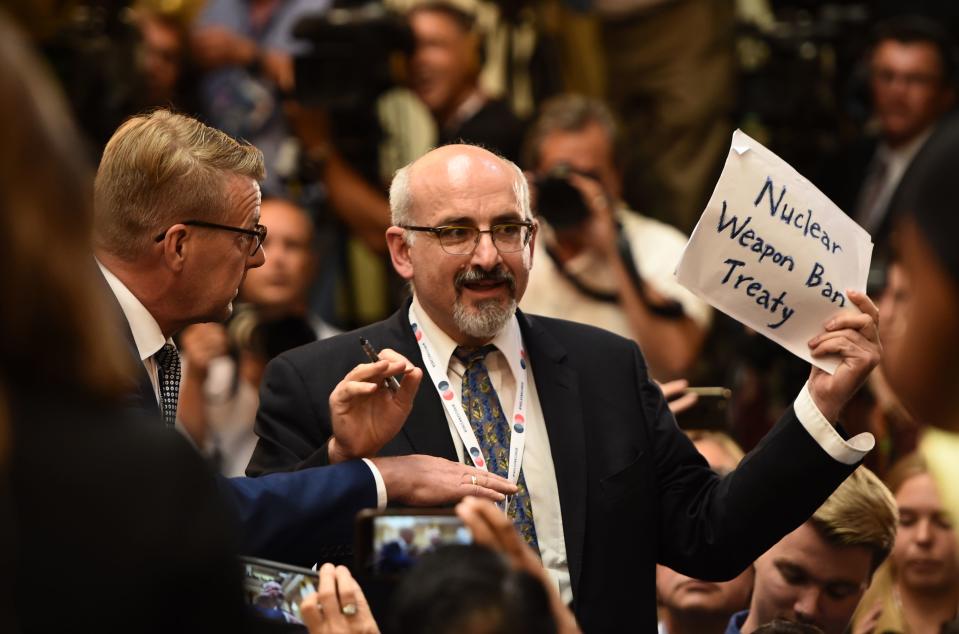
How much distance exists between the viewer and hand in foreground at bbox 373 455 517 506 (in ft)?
9.46

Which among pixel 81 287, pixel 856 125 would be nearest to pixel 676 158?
pixel 856 125

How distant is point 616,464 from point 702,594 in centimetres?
80

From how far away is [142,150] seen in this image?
3174mm

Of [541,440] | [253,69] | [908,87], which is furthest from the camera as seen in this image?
[253,69]

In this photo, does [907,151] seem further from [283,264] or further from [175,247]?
[175,247]

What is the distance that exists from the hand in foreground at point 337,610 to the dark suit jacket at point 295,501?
503 millimetres

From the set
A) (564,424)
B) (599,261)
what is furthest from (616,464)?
(599,261)

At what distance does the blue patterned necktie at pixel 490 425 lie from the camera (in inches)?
123

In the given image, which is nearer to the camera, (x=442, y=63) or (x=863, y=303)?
(x=863, y=303)

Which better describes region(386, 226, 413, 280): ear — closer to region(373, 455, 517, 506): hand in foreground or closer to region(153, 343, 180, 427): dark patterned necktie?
region(153, 343, 180, 427): dark patterned necktie

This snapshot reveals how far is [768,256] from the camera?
121 inches

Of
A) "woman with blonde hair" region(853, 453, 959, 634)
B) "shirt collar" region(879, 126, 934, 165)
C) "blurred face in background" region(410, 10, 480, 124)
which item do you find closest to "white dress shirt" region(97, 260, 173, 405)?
"woman with blonde hair" region(853, 453, 959, 634)

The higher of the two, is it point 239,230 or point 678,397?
point 239,230

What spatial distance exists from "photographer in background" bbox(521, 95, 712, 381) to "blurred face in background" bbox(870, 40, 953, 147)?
3.78ft
